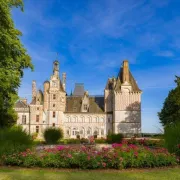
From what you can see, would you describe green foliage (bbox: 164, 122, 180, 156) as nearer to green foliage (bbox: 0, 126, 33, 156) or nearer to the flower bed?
the flower bed

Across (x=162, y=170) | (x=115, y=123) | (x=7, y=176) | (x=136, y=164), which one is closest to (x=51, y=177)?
(x=7, y=176)

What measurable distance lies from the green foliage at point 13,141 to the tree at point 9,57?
15.3 ft

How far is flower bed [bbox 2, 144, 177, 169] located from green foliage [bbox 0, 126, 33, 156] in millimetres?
393

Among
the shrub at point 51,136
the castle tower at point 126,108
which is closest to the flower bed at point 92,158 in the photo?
the shrub at point 51,136

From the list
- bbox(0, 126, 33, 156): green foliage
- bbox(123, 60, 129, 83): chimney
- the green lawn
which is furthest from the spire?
the green lawn

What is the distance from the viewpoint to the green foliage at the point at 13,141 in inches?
435

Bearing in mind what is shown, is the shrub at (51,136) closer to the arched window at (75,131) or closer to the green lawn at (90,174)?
the green lawn at (90,174)

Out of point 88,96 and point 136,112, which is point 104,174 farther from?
point 88,96

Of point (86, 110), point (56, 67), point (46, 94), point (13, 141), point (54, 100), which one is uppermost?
point (56, 67)

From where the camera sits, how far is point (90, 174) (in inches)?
349

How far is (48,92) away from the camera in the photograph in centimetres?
5188

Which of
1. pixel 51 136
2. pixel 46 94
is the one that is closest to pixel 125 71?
pixel 46 94

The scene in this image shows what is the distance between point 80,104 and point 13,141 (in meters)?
42.9

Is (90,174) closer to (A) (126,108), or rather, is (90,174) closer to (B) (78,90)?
(A) (126,108)
